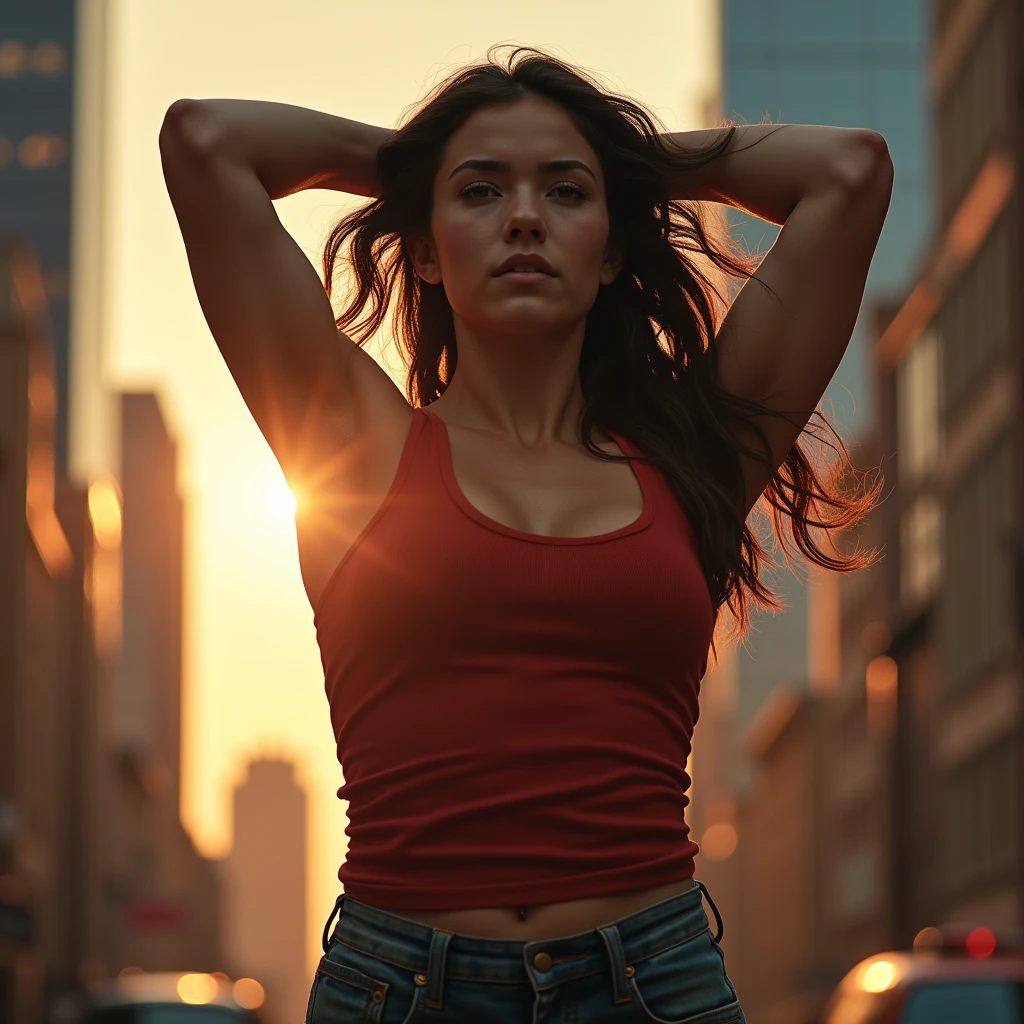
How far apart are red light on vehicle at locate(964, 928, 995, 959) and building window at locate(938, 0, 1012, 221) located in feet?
104

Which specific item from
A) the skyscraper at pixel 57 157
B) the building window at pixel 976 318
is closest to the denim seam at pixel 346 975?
the building window at pixel 976 318

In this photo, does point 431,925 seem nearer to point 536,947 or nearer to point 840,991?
point 536,947

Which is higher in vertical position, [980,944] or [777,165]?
[980,944]

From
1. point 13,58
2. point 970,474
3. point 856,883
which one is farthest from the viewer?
point 13,58

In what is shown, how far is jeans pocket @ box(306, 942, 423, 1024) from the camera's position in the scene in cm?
298

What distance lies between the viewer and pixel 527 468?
10.8 feet

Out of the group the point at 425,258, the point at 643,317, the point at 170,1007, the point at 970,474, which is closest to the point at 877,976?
the point at 170,1007

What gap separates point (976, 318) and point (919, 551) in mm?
14256

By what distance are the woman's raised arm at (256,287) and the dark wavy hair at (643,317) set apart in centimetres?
25

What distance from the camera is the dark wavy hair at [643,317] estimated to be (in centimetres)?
342

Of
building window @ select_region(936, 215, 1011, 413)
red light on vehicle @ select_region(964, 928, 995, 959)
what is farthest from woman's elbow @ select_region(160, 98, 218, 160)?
building window @ select_region(936, 215, 1011, 413)

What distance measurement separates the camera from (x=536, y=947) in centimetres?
295

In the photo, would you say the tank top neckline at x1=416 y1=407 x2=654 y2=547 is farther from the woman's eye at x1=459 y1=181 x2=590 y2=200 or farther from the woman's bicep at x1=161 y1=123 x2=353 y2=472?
the woman's eye at x1=459 y1=181 x2=590 y2=200

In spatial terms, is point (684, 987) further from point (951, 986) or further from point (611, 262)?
point (951, 986)
